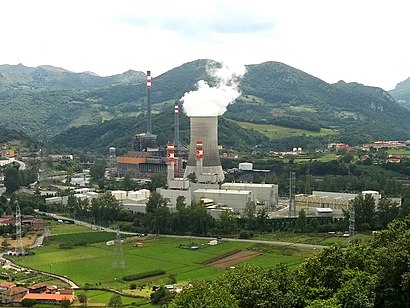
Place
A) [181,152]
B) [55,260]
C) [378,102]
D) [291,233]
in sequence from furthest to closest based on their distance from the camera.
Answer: [378,102], [181,152], [291,233], [55,260]

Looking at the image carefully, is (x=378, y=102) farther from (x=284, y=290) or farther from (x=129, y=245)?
(x=284, y=290)

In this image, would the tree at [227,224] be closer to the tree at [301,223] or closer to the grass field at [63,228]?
the tree at [301,223]

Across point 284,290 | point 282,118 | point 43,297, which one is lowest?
point 43,297

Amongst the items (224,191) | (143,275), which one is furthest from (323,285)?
(224,191)

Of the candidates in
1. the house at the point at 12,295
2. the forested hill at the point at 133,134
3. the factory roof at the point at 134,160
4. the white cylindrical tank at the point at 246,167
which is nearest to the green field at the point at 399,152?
the forested hill at the point at 133,134

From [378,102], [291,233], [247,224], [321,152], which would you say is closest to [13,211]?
[247,224]

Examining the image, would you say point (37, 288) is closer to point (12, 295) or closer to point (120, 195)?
point (12, 295)

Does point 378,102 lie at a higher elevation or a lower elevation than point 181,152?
higher

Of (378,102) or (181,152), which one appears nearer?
(181,152)
